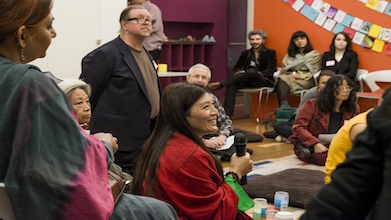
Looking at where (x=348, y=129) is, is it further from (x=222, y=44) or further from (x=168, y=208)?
(x=222, y=44)

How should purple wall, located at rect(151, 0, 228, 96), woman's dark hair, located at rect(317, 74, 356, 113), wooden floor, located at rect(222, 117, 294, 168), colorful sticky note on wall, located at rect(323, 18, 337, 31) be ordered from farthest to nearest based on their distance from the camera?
A: 1. purple wall, located at rect(151, 0, 228, 96)
2. colorful sticky note on wall, located at rect(323, 18, 337, 31)
3. wooden floor, located at rect(222, 117, 294, 168)
4. woman's dark hair, located at rect(317, 74, 356, 113)

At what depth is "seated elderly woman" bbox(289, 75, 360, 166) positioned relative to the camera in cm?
555

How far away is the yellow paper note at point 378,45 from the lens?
307 inches

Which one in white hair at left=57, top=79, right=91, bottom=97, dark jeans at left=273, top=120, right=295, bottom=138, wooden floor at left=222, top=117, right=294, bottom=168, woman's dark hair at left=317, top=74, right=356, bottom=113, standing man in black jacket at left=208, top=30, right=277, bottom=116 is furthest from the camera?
standing man in black jacket at left=208, top=30, right=277, bottom=116

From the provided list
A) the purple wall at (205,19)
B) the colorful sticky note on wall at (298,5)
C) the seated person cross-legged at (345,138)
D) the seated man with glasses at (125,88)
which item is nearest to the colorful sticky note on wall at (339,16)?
the colorful sticky note on wall at (298,5)

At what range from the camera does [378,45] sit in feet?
25.7

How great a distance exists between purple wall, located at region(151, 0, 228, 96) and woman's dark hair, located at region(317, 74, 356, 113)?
5408 millimetres

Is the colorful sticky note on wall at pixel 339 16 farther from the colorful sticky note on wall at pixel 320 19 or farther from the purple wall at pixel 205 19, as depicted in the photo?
the purple wall at pixel 205 19

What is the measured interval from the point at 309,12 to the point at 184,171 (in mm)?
6371

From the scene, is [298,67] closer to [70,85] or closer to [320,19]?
[320,19]

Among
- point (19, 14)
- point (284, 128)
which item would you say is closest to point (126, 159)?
point (19, 14)

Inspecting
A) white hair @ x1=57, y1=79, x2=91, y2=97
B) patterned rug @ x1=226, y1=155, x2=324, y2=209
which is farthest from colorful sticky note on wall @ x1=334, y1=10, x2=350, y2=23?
white hair @ x1=57, y1=79, x2=91, y2=97

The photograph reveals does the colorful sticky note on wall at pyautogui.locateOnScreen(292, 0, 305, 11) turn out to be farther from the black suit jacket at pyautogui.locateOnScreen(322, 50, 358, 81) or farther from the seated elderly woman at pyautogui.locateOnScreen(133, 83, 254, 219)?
the seated elderly woman at pyautogui.locateOnScreen(133, 83, 254, 219)

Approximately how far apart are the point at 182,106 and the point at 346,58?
18.1ft
